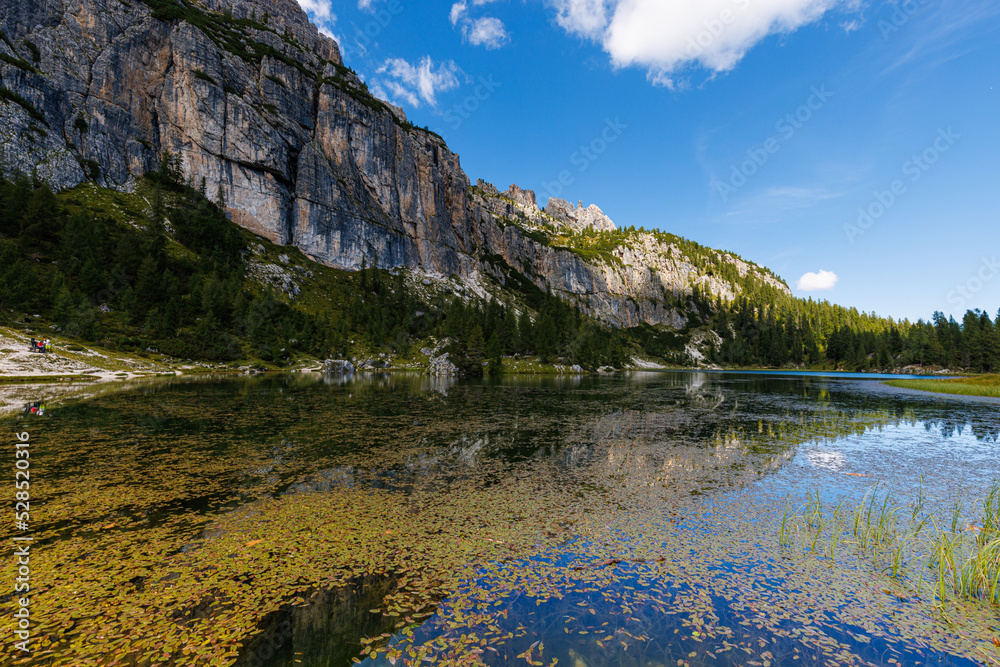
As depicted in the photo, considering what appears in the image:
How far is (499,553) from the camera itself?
10539mm

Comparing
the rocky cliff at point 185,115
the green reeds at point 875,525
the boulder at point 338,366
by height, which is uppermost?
the rocky cliff at point 185,115

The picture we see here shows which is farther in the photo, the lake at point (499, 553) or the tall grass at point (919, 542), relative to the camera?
the tall grass at point (919, 542)

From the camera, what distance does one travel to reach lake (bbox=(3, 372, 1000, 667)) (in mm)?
6949

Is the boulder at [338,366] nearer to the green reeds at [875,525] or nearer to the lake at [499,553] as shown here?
the lake at [499,553]

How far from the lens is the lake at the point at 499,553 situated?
695 cm

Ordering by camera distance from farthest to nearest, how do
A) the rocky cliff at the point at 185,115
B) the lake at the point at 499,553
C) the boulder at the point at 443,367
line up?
the rocky cliff at the point at 185,115 → the boulder at the point at 443,367 → the lake at the point at 499,553

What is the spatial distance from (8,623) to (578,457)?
19.8m

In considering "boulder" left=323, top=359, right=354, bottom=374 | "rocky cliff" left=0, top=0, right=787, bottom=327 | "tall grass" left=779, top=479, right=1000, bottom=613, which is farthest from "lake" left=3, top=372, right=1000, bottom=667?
"rocky cliff" left=0, top=0, right=787, bottom=327

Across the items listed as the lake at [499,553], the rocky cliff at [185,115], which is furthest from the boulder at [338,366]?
the rocky cliff at [185,115]

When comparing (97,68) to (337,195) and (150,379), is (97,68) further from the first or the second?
(150,379)

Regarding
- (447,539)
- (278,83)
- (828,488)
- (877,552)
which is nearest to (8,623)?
(447,539)

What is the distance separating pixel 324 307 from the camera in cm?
13950

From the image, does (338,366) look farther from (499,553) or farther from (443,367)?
(499,553)

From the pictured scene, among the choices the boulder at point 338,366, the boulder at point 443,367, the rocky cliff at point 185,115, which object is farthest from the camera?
the rocky cliff at point 185,115
